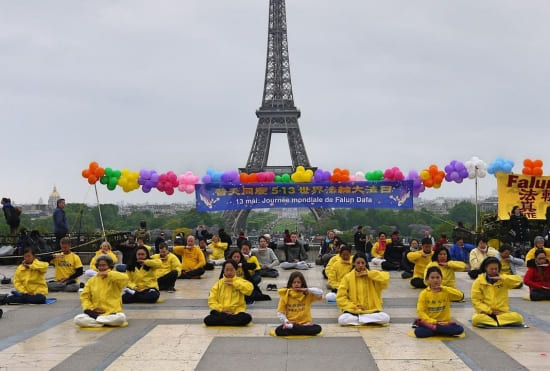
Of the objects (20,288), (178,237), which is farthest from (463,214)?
(20,288)

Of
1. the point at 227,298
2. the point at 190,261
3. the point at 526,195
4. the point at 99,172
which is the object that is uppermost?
the point at 99,172

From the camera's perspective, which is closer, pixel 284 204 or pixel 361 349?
pixel 361 349

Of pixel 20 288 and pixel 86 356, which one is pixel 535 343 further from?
pixel 20 288

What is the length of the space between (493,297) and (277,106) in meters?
57.4

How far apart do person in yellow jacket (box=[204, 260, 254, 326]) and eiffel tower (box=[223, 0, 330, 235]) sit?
53.5 meters

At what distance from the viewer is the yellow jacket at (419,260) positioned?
1198cm

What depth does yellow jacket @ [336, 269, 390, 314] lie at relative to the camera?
8.74m

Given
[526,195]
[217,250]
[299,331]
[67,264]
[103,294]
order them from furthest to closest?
[526,195]
[217,250]
[67,264]
[103,294]
[299,331]

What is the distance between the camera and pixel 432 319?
7.99 metres

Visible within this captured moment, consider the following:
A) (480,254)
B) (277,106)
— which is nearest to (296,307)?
(480,254)

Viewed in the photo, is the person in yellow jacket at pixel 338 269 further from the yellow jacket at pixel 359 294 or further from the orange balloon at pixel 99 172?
the orange balloon at pixel 99 172

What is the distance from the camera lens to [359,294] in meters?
8.79

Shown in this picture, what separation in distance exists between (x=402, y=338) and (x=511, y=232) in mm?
11059

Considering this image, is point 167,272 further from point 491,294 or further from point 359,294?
point 491,294
